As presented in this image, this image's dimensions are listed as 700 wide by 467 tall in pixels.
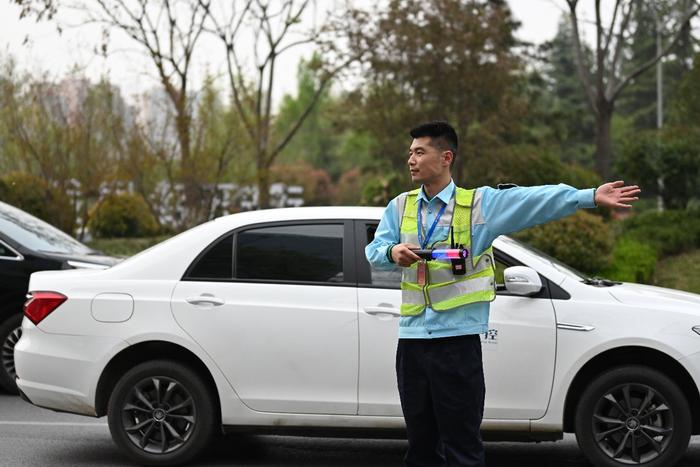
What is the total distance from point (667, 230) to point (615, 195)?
15.6m

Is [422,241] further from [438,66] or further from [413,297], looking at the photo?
[438,66]

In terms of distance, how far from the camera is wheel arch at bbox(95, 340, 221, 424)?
20.7 ft

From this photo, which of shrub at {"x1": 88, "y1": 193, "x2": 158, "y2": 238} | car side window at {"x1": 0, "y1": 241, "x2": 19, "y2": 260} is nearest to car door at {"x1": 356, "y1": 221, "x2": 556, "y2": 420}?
car side window at {"x1": 0, "y1": 241, "x2": 19, "y2": 260}

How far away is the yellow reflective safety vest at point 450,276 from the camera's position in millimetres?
4539

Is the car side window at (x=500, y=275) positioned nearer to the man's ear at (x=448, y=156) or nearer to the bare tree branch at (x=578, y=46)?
the man's ear at (x=448, y=156)

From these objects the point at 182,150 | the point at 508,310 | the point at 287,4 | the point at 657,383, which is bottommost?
the point at 657,383

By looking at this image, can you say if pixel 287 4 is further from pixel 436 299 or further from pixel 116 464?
pixel 436 299

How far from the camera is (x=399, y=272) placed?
6.25m

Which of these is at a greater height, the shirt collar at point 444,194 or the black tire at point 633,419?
the shirt collar at point 444,194

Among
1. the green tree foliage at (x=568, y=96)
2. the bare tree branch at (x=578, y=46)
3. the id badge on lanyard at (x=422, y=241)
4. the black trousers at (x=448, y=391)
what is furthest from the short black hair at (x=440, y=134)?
the green tree foliage at (x=568, y=96)

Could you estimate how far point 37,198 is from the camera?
19656 millimetres

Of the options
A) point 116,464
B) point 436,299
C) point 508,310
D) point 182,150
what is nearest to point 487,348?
point 508,310

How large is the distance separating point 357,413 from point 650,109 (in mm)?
55730

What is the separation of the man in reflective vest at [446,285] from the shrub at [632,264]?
12.4 m
